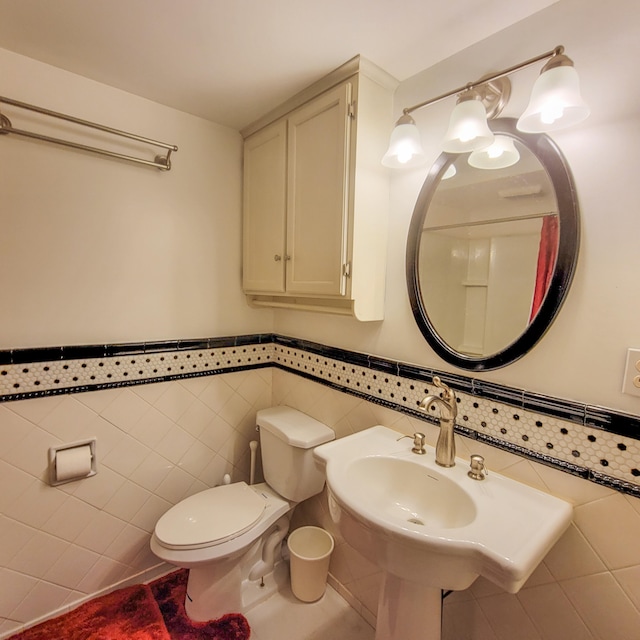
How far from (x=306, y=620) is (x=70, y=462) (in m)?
1.16

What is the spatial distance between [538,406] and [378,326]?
61cm

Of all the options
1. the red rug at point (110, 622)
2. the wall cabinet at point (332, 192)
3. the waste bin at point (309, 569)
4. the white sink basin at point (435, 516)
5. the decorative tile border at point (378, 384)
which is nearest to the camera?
the white sink basin at point (435, 516)

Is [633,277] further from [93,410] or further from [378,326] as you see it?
[93,410]

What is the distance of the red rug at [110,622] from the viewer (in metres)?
1.34

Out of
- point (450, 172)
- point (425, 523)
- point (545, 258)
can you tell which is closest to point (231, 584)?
point (425, 523)

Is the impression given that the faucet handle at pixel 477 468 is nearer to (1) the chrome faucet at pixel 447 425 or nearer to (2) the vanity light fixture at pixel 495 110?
(1) the chrome faucet at pixel 447 425

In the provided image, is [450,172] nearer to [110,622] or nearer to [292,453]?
[292,453]

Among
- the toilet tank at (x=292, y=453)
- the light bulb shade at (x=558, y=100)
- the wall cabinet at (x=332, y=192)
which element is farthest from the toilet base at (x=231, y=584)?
the light bulb shade at (x=558, y=100)

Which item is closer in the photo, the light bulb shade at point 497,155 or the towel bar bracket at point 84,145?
the light bulb shade at point 497,155

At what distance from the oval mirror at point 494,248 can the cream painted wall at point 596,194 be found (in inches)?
1.5

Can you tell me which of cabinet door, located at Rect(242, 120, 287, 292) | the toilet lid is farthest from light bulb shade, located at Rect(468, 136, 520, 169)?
the toilet lid

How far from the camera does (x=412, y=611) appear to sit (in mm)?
985

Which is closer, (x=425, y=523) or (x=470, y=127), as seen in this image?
(x=470, y=127)

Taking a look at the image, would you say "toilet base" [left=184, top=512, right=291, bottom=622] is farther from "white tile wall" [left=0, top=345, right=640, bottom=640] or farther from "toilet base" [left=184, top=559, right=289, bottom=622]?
"white tile wall" [left=0, top=345, right=640, bottom=640]
